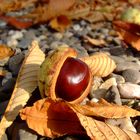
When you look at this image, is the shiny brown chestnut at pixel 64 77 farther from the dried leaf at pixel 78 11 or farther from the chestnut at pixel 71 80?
the dried leaf at pixel 78 11

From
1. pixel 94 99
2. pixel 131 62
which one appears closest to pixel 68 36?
pixel 131 62

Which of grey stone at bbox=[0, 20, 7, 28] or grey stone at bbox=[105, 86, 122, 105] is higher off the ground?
grey stone at bbox=[105, 86, 122, 105]

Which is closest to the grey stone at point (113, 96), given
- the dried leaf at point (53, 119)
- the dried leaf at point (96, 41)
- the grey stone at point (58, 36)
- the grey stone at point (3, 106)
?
the dried leaf at point (53, 119)

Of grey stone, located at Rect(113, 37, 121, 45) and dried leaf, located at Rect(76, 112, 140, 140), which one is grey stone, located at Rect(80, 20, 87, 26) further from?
dried leaf, located at Rect(76, 112, 140, 140)

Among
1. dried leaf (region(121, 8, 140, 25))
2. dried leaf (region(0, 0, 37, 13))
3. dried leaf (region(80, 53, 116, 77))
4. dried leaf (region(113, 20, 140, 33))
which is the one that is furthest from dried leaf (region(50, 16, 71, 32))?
dried leaf (region(80, 53, 116, 77))

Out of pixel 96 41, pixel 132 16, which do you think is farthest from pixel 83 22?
pixel 132 16

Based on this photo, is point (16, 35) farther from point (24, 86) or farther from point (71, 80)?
point (71, 80)
